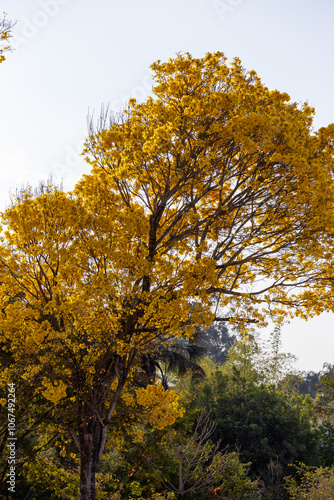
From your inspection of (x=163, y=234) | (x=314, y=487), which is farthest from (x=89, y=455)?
(x=314, y=487)

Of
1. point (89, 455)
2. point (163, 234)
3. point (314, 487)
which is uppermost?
point (163, 234)

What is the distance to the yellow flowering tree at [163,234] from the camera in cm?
647

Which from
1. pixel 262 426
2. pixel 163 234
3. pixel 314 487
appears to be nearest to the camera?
pixel 163 234

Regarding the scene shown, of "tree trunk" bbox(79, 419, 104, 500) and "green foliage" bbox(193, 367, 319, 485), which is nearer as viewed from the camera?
"tree trunk" bbox(79, 419, 104, 500)

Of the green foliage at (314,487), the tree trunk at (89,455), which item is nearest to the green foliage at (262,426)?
the green foliage at (314,487)

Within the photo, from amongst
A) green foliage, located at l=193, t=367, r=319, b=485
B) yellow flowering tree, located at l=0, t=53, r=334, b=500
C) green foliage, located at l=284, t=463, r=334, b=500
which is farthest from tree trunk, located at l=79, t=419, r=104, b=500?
green foliage, located at l=193, t=367, r=319, b=485

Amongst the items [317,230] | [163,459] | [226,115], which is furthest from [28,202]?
[163,459]

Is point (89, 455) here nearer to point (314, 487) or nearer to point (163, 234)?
point (163, 234)

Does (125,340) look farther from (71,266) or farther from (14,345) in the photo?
(14,345)

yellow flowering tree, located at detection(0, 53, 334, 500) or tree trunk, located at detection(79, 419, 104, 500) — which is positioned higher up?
yellow flowering tree, located at detection(0, 53, 334, 500)

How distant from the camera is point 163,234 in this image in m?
7.43

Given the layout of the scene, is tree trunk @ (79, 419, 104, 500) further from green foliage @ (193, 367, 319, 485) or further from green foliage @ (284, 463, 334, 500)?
green foliage @ (193, 367, 319, 485)

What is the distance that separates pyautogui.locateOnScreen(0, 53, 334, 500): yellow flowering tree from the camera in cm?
647

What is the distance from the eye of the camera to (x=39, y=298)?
771 cm
